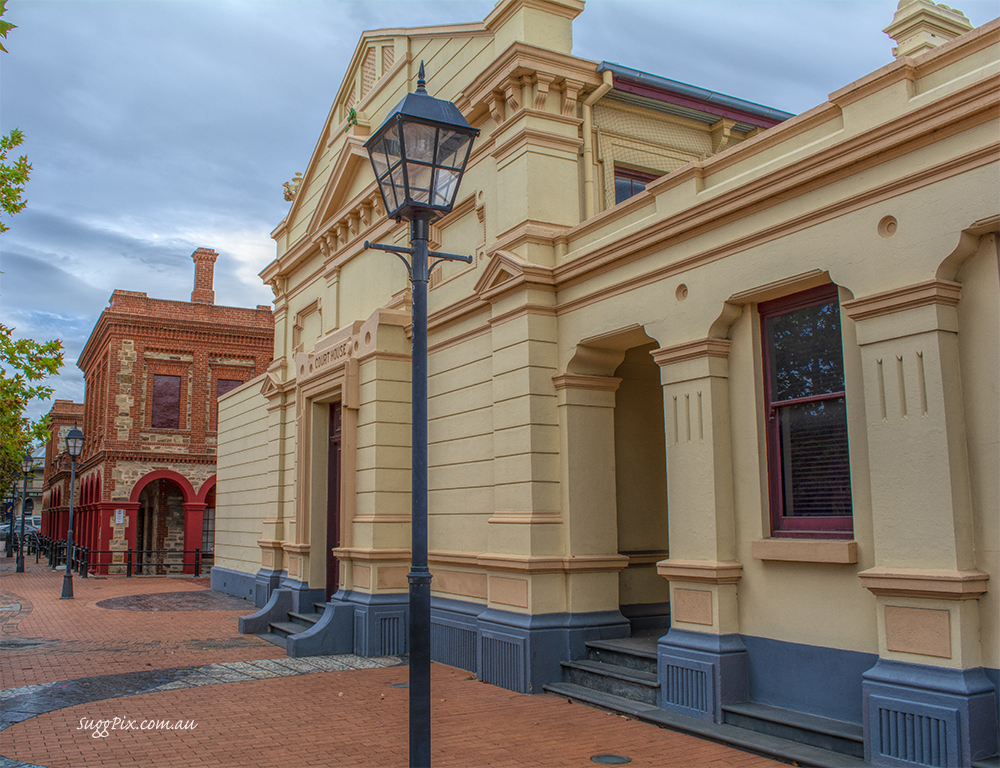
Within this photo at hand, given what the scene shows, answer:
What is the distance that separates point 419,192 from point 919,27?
210 inches

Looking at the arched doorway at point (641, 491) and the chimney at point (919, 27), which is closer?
the chimney at point (919, 27)

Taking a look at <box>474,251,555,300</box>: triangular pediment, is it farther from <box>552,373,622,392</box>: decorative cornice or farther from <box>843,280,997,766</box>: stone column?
<box>843,280,997,766</box>: stone column

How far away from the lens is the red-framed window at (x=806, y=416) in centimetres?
671

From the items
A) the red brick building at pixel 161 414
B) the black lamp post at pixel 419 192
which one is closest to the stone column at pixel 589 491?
the black lamp post at pixel 419 192

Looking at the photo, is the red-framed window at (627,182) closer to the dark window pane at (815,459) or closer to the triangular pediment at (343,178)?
the triangular pediment at (343,178)

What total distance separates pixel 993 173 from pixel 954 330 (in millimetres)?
1015

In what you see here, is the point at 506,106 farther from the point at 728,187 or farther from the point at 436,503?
the point at 436,503

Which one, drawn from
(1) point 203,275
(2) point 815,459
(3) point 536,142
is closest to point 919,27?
(3) point 536,142

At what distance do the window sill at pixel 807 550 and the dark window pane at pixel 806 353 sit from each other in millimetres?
1171

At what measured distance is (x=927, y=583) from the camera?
5.52 meters

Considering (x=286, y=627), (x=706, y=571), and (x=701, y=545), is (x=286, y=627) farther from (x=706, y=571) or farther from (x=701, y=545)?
(x=706, y=571)

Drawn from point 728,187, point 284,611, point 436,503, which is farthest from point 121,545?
point 728,187

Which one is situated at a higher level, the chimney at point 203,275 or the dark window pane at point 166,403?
the chimney at point 203,275

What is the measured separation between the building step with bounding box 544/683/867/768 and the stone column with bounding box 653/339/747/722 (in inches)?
5.9
